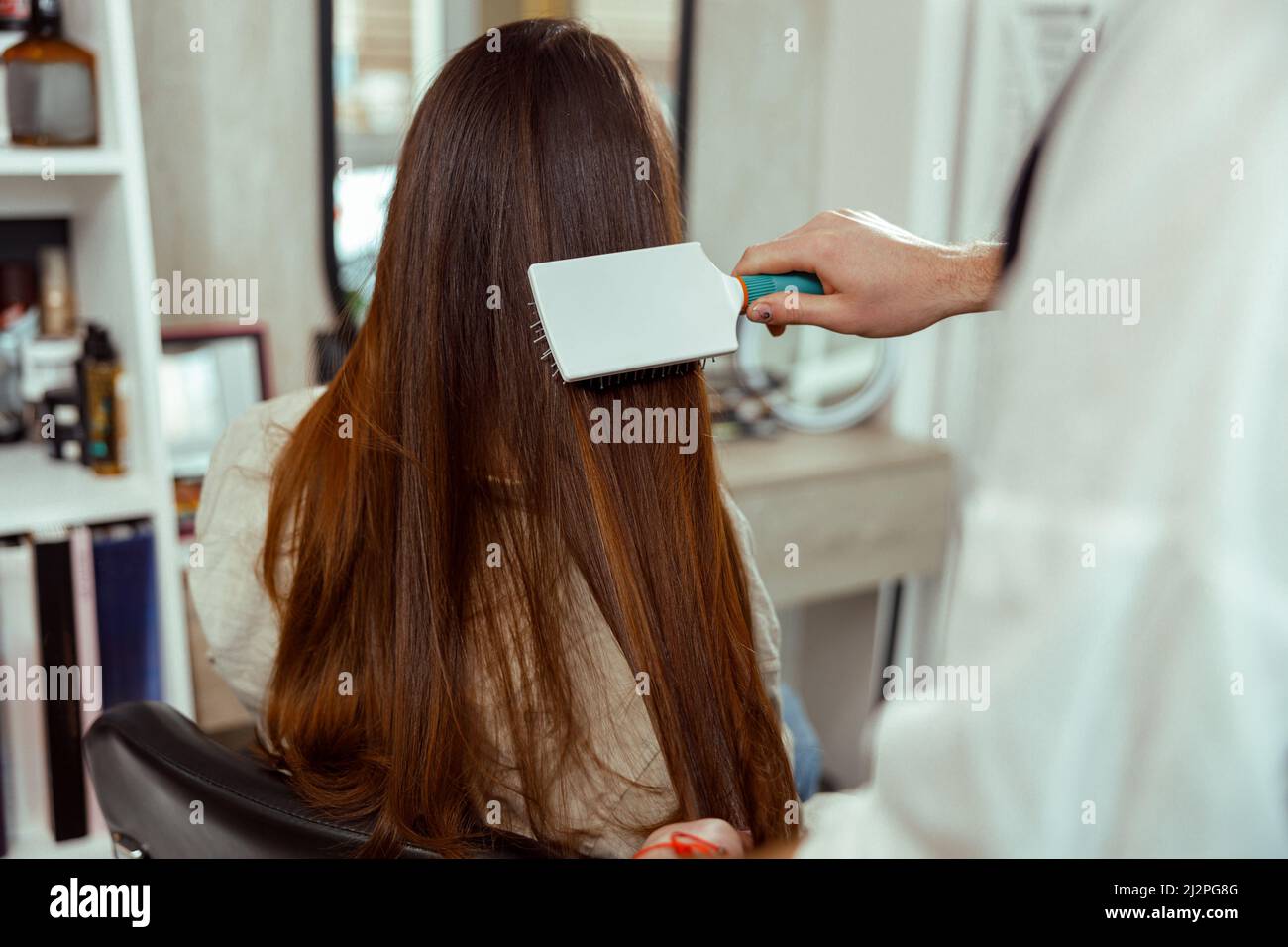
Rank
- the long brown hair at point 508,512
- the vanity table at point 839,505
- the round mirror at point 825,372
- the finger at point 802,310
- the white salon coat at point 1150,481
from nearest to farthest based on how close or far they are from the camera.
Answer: the white salon coat at point 1150,481
the long brown hair at point 508,512
the finger at point 802,310
the vanity table at point 839,505
the round mirror at point 825,372

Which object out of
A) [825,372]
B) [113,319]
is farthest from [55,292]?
[825,372]

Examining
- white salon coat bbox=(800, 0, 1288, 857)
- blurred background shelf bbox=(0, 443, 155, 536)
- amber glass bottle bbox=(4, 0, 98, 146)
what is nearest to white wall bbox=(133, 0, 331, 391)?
amber glass bottle bbox=(4, 0, 98, 146)

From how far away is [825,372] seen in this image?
2045 millimetres

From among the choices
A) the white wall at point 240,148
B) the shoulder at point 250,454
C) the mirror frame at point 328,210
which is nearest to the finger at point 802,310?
the shoulder at point 250,454

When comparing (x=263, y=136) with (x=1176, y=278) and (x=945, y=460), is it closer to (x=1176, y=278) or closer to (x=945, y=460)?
(x=945, y=460)

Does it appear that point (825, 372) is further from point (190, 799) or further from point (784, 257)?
point (190, 799)

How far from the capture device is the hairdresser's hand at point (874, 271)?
3.00 ft

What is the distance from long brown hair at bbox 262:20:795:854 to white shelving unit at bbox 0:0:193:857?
485 millimetres

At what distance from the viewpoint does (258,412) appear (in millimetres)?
956

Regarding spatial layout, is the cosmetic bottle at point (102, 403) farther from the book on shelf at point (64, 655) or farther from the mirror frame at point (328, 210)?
the mirror frame at point (328, 210)

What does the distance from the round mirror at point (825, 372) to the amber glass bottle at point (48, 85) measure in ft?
3.75

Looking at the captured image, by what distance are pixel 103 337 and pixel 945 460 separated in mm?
1378

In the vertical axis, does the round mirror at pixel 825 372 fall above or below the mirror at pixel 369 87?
below

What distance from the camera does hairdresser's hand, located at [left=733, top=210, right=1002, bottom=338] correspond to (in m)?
0.91
